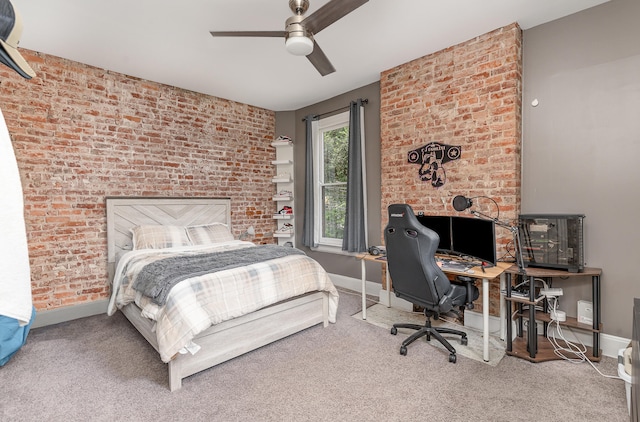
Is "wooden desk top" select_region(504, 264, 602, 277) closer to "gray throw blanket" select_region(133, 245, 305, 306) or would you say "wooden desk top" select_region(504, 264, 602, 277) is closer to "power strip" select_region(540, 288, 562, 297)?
"power strip" select_region(540, 288, 562, 297)

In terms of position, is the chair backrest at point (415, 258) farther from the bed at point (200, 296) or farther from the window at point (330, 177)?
the window at point (330, 177)

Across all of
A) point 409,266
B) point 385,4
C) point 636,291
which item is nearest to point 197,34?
point 385,4

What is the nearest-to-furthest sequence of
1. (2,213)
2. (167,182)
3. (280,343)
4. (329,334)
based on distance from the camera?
(2,213) → (280,343) → (329,334) → (167,182)

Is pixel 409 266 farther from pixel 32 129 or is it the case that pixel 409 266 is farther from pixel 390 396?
pixel 32 129

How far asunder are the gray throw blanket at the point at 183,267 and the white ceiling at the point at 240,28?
2112 mm

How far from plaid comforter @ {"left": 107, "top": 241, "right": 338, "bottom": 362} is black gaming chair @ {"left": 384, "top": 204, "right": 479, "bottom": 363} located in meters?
0.81

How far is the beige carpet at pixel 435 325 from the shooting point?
254 cm

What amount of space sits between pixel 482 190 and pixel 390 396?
208 cm

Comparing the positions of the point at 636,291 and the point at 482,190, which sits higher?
the point at 482,190

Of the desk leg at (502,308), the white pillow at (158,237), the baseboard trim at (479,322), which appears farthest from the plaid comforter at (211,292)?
the desk leg at (502,308)

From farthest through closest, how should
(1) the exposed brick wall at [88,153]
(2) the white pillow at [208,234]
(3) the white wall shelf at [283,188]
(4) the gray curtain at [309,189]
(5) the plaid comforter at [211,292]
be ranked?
1. (3) the white wall shelf at [283,188]
2. (4) the gray curtain at [309,189]
3. (2) the white pillow at [208,234]
4. (1) the exposed brick wall at [88,153]
5. (5) the plaid comforter at [211,292]

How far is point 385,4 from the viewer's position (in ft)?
8.13

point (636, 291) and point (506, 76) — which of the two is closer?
point (636, 291)

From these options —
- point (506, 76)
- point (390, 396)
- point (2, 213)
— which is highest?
point (506, 76)
